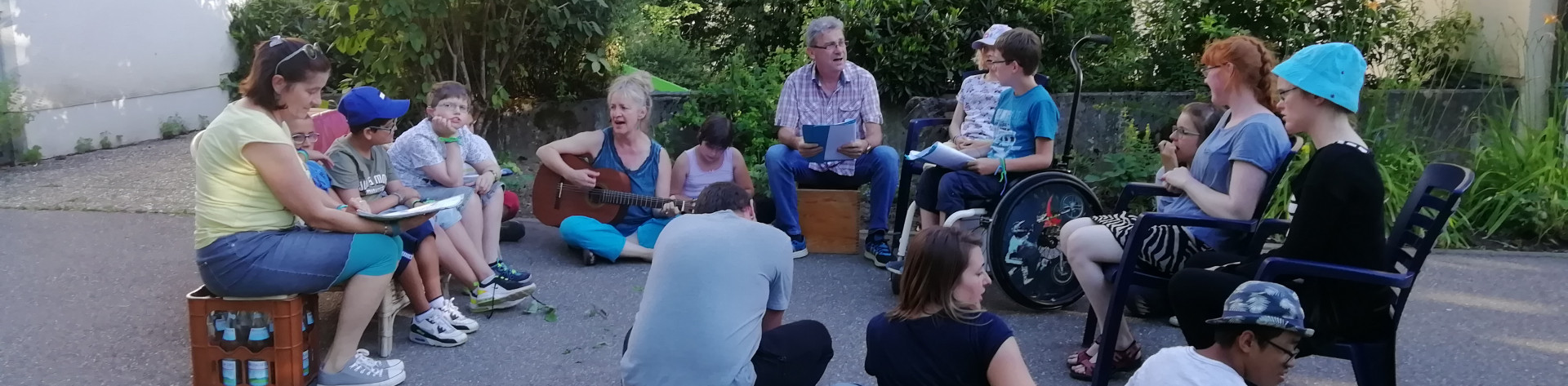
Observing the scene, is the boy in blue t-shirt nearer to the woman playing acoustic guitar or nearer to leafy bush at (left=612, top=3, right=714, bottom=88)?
the woman playing acoustic guitar

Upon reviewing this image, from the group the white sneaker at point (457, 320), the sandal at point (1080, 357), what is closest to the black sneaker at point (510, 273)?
the white sneaker at point (457, 320)

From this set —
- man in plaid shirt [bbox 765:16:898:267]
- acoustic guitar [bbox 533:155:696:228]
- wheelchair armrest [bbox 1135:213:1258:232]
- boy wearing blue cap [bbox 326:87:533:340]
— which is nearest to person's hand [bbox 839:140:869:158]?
man in plaid shirt [bbox 765:16:898:267]

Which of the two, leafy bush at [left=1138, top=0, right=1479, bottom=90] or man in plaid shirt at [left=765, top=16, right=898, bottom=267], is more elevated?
leafy bush at [left=1138, top=0, right=1479, bottom=90]

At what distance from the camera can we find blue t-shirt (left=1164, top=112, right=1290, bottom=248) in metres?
3.50

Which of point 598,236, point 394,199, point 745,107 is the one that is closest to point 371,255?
point 394,199

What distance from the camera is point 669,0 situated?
33.8 feet

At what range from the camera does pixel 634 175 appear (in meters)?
5.68

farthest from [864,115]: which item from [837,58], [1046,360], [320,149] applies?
[320,149]

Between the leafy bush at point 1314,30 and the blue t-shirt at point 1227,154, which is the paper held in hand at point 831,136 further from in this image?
the leafy bush at point 1314,30

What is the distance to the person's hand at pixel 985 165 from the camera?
4.77 metres

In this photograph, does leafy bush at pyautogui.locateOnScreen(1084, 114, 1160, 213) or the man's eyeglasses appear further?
leafy bush at pyautogui.locateOnScreen(1084, 114, 1160, 213)

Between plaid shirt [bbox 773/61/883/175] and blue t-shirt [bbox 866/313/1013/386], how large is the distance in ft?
11.1

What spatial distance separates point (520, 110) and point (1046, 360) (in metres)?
5.06

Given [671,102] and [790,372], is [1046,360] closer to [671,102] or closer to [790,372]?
[790,372]
